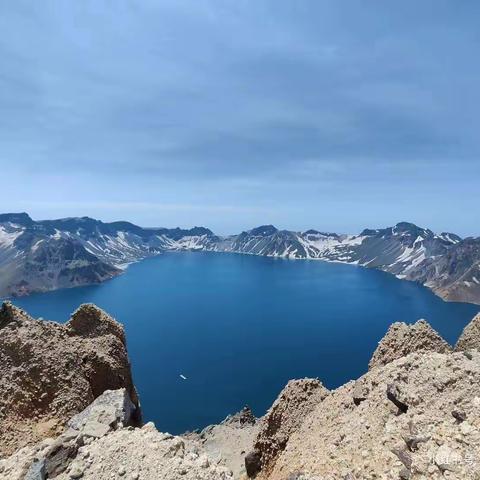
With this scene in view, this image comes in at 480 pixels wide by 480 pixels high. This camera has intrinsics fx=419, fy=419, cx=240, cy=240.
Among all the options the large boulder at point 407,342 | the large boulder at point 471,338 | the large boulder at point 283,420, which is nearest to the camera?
the large boulder at point 283,420

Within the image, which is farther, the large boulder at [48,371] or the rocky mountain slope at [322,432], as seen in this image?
the large boulder at [48,371]

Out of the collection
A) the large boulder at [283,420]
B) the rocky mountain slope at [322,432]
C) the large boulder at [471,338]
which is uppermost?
the large boulder at [471,338]

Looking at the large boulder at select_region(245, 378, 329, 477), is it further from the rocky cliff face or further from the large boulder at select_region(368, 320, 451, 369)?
the large boulder at select_region(368, 320, 451, 369)

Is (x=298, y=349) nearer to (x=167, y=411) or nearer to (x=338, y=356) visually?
(x=338, y=356)

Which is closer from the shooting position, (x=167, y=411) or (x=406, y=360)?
(x=406, y=360)

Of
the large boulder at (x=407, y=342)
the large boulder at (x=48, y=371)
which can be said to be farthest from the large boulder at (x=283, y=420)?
the large boulder at (x=48, y=371)

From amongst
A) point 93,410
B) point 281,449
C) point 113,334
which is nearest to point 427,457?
point 281,449

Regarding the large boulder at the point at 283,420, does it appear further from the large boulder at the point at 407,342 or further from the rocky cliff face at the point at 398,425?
the large boulder at the point at 407,342
